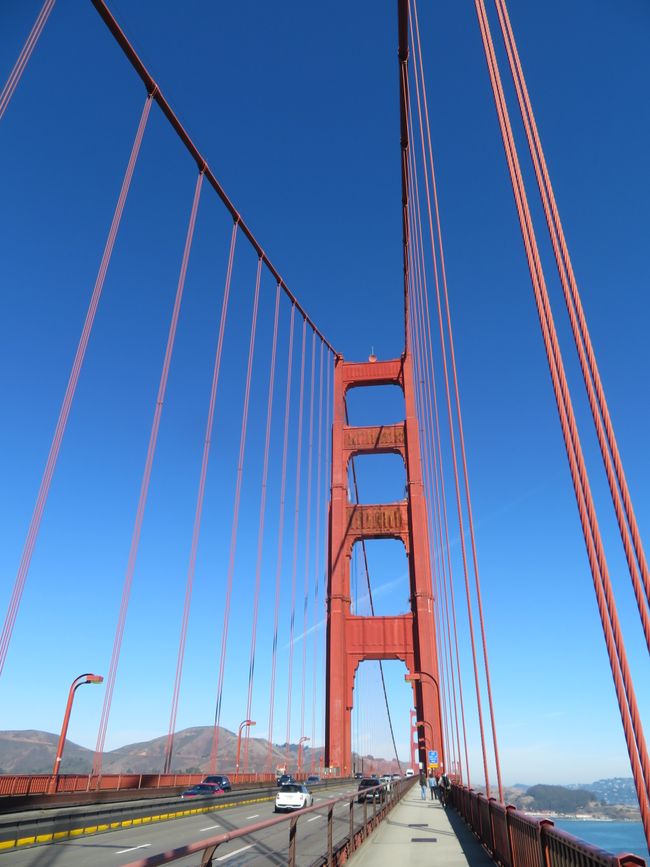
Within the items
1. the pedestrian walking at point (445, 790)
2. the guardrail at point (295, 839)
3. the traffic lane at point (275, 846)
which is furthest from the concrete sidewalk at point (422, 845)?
the pedestrian walking at point (445, 790)

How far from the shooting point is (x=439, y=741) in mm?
29312

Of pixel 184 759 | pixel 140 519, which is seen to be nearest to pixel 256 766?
pixel 184 759

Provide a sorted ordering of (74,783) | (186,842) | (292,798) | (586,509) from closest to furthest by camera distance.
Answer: (586,509), (186,842), (292,798), (74,783)

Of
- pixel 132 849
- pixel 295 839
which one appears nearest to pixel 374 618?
pixel 132 849

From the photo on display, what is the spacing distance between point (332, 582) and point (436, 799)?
492 inches

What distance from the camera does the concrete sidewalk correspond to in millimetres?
8109

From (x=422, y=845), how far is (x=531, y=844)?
5616 mm

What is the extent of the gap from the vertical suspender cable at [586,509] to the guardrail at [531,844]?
1.38ft

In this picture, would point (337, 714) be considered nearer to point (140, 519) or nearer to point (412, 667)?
point (412, 667)

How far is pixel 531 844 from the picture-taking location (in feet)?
17.4

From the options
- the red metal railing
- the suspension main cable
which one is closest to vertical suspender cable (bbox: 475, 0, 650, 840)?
the suspension main cable

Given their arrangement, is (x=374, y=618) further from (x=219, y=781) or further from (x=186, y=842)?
(x=186, y=842)

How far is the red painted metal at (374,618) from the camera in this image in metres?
30.5

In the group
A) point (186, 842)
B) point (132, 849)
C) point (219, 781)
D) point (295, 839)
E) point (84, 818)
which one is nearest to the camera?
point (295, 839)
